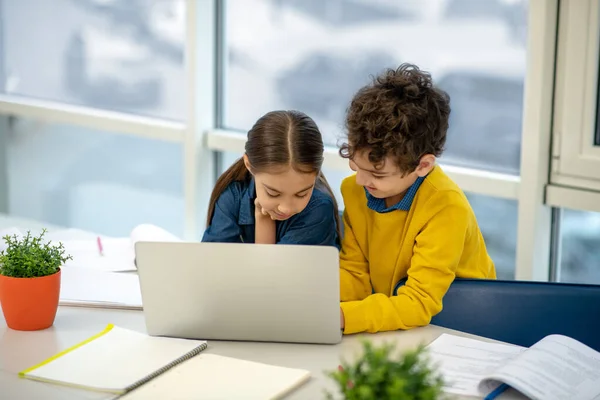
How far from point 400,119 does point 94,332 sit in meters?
0.75

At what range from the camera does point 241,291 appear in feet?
4.91

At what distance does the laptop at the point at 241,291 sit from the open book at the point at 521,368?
0.23 metres

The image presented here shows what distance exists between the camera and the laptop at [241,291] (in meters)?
1.46

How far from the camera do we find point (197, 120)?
11.4 ft

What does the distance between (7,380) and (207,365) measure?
1.11 feet

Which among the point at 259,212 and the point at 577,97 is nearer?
the point at 259,212

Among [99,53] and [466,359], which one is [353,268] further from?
[99,53]

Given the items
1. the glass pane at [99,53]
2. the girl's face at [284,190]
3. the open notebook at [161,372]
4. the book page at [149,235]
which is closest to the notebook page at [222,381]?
the open notebook at [161,372]

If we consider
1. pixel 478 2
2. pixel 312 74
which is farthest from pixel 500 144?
pixel 312 74

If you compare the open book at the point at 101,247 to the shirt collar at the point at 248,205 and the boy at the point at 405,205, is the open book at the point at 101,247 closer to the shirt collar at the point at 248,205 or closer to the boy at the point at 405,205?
the shirt collar at the point at 248,205

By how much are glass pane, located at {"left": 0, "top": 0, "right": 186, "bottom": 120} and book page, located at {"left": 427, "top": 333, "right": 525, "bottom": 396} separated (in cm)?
239

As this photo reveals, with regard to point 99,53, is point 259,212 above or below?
below

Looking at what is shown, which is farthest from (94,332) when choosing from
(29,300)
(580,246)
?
(580,246)

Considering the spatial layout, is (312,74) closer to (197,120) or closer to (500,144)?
(197,120)
